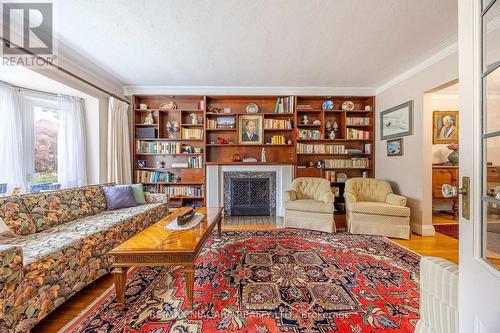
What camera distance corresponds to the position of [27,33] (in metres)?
2.25

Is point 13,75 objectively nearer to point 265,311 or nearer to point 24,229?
point 24,229

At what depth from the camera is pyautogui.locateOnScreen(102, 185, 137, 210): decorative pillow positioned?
2.96 meters

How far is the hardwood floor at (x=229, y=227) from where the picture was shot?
1484 millimetres

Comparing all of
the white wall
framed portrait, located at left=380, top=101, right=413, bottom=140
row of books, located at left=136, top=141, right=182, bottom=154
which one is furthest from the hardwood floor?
row of books, located at left=136, top=141, right=182, bottom=154

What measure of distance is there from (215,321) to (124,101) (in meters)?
4.08

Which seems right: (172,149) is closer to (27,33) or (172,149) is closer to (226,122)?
(226,122)

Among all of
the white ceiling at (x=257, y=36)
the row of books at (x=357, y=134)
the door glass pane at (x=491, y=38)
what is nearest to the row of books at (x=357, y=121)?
the row of books at (x=357, y=134)

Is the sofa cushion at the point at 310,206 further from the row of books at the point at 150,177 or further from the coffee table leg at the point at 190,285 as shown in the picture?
the row of books at the point at 150,177

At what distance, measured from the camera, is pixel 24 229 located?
6.44ft

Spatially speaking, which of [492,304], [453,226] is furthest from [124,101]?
[453,226]

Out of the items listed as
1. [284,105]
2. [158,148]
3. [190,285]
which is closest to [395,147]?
[284,105]

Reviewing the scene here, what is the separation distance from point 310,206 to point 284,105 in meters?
2.12

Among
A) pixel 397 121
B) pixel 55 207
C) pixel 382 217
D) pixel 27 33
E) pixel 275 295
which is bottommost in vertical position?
pixel 275 295

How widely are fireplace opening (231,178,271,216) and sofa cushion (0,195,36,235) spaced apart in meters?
2.94
